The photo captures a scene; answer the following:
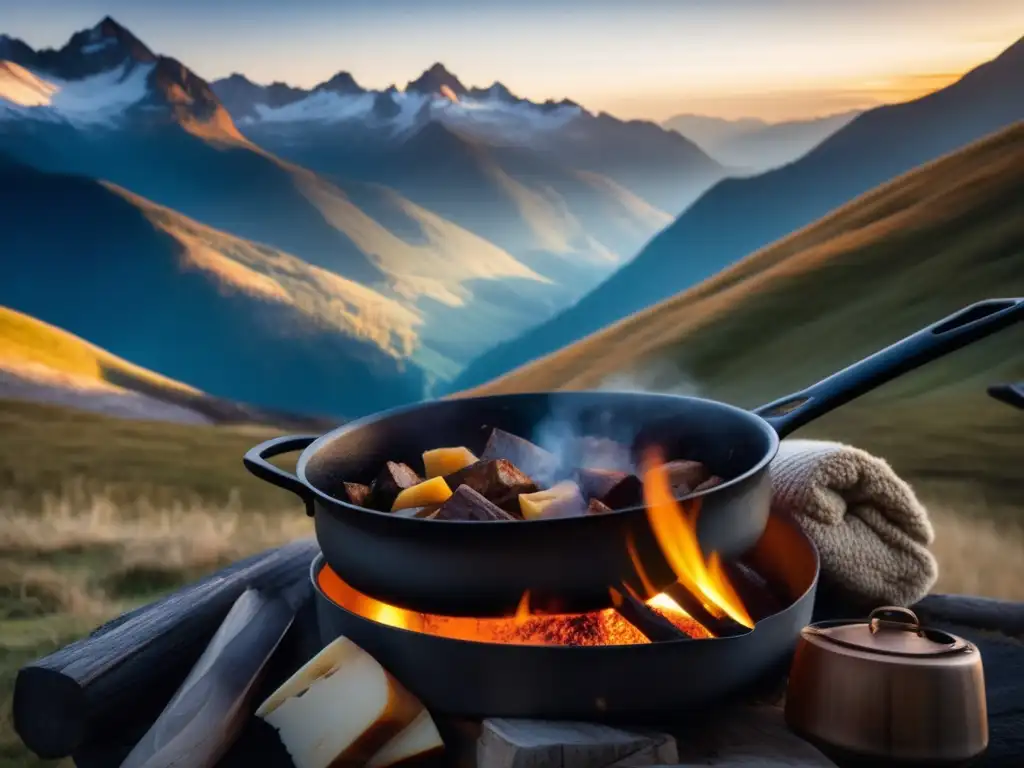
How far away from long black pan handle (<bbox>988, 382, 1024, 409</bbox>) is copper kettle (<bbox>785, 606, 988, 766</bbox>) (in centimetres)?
42

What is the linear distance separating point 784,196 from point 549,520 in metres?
10.3

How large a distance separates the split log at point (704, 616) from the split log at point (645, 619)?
9 centimetres

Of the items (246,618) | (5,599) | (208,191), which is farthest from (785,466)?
(208,191)

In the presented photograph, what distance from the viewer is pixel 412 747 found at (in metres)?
1.68

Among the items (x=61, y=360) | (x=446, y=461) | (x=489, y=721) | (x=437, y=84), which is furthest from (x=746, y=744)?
(x=437, y=84)

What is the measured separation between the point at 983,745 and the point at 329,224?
8.45m

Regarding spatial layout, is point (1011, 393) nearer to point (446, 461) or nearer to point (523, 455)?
point (523, 455)

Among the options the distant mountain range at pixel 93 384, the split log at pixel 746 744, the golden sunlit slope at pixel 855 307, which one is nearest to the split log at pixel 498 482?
the split log at pixel 746 744

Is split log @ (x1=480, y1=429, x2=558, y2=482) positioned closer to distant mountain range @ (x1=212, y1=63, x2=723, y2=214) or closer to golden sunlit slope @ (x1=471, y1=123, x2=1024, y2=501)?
golden sunlit slope @ (x1=471, y1=123, x2=1024, y2=501)

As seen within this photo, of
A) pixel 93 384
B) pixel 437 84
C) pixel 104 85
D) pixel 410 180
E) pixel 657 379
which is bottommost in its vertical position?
pixel 657 379

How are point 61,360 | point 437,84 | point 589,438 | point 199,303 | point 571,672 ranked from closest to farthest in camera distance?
point 571,672 < point 589,438 < point 61,360 < point 437,84 < point 199,303

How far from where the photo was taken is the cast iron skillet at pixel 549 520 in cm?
157

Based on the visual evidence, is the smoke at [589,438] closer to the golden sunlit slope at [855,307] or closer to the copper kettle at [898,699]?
the copper kettle at [898,699]

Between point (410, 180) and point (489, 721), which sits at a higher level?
point (410, 180)
